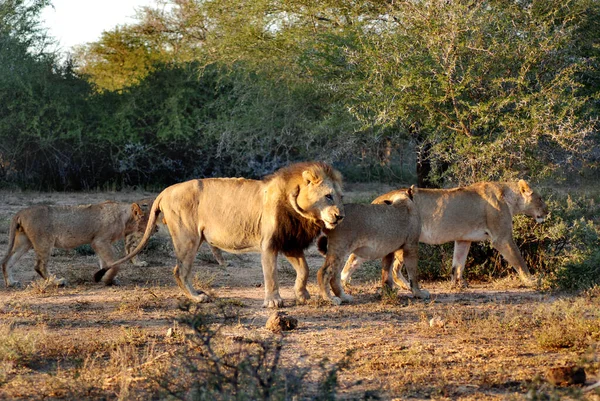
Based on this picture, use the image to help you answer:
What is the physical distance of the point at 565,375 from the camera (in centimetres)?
542

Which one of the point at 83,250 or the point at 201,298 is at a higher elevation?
the point at 201,298

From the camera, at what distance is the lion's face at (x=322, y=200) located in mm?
7711

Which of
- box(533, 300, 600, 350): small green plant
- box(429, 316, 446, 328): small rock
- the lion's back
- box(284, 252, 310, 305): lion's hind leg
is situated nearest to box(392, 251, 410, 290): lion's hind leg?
box(284, 252, 310, 305): lion's hind leg

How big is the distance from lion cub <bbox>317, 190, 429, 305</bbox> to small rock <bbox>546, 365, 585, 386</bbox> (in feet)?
10.0

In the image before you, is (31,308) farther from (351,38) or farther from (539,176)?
(351,38)

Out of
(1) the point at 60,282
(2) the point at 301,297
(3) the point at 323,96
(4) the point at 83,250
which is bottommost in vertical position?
(4) the point at 83,250

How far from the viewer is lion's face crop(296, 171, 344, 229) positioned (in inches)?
304

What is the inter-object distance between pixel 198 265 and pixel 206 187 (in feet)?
10.4

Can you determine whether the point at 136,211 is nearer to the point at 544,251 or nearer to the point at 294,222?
the point at 294,222

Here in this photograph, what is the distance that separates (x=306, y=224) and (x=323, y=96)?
26.7ft

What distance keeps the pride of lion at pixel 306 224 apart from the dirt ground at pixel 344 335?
0.30 m

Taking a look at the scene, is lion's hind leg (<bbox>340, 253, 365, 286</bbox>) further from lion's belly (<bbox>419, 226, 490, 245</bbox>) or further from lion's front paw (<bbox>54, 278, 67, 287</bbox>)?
lion's front paw (<bbox>54, 278, 67, 287</bbox>)

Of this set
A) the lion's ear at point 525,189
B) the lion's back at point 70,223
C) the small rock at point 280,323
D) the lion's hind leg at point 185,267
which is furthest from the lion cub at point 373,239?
the lion's back at point 70,223

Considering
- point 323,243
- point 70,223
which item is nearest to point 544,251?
point 323,243
